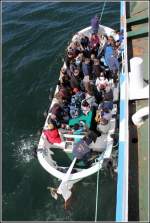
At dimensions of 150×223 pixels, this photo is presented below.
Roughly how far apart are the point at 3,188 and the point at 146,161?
648 centimetres

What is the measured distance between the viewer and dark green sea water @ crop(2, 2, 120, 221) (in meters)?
14.7

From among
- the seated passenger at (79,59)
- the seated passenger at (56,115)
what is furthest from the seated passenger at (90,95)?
the seated passenger at (79,59)

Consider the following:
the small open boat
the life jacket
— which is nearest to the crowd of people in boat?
the life jacket

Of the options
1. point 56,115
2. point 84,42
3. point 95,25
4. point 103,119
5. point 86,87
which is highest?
point 95,25

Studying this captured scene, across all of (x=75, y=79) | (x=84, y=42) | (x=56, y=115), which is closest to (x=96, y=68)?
(x=75, y=79)

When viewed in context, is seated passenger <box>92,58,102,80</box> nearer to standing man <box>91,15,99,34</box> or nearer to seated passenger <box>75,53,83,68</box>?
seated passenger <box>75,53,83,68</box>

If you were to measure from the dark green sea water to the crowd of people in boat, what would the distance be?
1.82 metres

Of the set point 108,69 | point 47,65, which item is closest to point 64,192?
point 108,69

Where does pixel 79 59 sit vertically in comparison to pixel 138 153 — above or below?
above

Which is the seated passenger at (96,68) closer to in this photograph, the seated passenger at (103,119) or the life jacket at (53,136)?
the seated passenger at (103,119)

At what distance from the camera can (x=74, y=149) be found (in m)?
14.7

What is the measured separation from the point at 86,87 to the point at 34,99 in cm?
456

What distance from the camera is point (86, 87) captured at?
651 inches

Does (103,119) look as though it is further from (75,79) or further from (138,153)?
(138,153)
